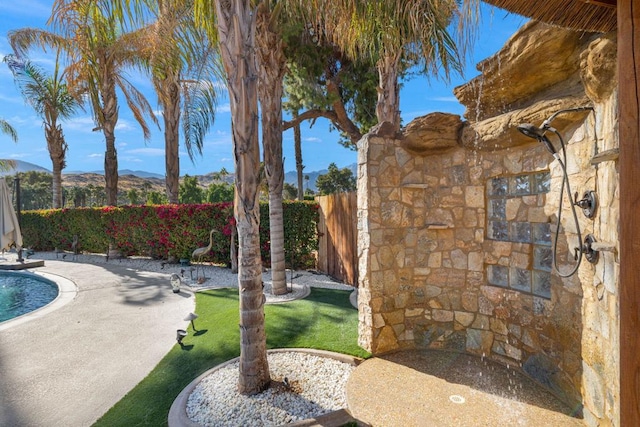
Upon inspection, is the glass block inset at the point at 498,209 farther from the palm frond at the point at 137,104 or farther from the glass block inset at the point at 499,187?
the palm frond at the point at 137,104

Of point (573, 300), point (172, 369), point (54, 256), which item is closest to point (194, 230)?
point (172, 369)

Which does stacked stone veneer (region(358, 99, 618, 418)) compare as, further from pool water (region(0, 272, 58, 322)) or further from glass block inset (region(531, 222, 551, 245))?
pool water (region(0, 272, 58, 322))

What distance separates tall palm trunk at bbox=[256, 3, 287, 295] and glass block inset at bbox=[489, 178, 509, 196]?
12.6 ft

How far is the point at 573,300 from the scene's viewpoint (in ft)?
9.29

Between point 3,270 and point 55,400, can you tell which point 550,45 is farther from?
point 3,270

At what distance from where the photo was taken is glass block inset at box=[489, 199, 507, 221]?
3.69 m

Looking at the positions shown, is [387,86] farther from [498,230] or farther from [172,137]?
[172,137]

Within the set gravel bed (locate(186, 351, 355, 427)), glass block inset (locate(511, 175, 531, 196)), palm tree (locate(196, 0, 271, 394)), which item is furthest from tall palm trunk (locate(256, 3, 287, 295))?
glass block inset (locate(511, 175, 531, 196))

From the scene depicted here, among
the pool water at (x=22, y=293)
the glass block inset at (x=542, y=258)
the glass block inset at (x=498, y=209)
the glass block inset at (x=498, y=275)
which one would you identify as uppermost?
the glass block inset at (x=498, y=209)

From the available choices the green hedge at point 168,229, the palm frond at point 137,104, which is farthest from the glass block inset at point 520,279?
the palm frond at point 137,104

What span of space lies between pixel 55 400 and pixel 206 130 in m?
7.44

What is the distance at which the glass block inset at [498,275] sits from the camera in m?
3.69

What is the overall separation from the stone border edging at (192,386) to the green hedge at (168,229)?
4869 millimetres

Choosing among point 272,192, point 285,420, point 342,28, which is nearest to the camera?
point 285,420
